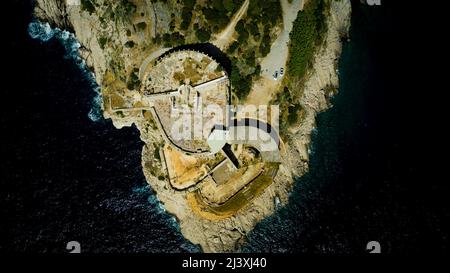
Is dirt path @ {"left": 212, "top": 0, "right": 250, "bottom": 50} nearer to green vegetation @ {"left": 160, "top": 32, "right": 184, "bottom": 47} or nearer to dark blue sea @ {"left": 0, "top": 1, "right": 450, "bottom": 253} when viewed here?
green vegetation @ {"left": 160, "top": 32, "right": 184, "bottom": 47}

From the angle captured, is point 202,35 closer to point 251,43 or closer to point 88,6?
point 251,43

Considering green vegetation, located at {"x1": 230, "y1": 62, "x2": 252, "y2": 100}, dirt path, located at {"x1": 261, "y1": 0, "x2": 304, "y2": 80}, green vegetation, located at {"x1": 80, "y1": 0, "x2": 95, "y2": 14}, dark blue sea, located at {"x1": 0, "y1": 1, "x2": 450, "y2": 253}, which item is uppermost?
green vegetation, located at {"x1": 80, "y1": 0, "x2": 95, "y2": 14}

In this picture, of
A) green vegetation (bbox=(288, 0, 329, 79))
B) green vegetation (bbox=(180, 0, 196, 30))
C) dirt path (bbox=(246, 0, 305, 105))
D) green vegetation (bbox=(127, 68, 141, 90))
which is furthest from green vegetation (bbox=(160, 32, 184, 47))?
green vegetation (bbox=(288, 0, 329, 79))

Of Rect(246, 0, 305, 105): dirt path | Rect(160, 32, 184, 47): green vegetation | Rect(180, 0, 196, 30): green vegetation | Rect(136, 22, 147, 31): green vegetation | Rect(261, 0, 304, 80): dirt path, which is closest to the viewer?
Rect(180, 0, 196, 30): green vegetation

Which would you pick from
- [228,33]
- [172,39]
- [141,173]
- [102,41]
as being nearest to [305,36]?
[228,33]

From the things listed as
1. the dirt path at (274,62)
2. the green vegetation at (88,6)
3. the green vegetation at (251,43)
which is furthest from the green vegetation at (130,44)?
the dirt path at (274,62)

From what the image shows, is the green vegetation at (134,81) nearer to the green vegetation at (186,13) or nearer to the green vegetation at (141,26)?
the green vegetation at (141,26)

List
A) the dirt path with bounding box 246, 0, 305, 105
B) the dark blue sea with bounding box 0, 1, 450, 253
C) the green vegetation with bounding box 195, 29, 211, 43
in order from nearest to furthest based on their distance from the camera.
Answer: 1. the dark blue sea with bounding box 0, 1, 450, 253
2. the green vegetation with bounding box 195, 29, 211, 43
3. the dirt path with bounding box 246, 0, 305, 105
